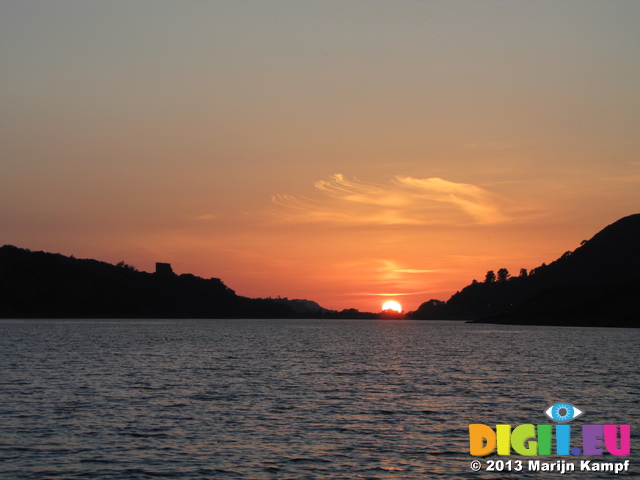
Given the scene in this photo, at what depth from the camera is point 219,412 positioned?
52.8 metres

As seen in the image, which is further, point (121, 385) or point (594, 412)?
point (121, 385)

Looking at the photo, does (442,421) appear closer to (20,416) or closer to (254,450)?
(254,450)

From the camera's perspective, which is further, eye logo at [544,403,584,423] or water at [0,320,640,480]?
eye logo at [544,403,584,423]

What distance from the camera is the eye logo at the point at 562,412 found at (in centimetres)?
5166

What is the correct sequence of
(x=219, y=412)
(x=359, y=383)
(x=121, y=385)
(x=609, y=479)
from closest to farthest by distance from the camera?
(x=609, y=479) → (x=219, y=412) → (x=121, y=385) → (x=359, y=383)

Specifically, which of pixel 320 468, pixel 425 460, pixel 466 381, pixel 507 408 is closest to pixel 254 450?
pixel 320 468

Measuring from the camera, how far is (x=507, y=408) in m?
56.1

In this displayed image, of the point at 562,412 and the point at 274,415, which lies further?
the point at 562,412

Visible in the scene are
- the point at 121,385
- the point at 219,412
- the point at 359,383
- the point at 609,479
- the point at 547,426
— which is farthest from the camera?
the point at 359,383

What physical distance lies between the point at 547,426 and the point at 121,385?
41.7 meters

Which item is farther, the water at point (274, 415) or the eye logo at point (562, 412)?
the eye logo at point (562, 412)

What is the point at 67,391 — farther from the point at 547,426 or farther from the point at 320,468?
the point at 547,426

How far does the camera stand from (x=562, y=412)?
55188mm

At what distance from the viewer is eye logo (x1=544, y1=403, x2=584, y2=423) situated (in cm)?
5166
